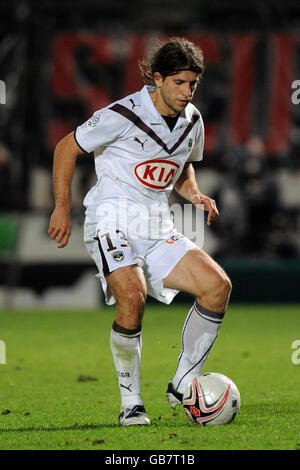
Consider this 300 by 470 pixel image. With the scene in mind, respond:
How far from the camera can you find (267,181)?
1516 centimetres

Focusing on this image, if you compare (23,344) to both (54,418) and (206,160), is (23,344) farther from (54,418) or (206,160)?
(206,160)

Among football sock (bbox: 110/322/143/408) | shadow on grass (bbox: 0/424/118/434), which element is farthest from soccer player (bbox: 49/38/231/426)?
shadow on grass (bbox: 0/424/118/434)

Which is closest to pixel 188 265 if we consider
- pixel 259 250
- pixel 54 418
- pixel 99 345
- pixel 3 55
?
pixel 54 418

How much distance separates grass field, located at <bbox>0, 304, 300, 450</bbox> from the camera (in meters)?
4.76

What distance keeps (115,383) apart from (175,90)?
2.51 meters

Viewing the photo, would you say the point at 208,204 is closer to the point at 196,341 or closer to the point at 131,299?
the point at 196,341

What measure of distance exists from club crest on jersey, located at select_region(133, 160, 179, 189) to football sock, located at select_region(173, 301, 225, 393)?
2.47 ft

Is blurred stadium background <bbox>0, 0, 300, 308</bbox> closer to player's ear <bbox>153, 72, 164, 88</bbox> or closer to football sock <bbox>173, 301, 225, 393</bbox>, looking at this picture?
football sock <bbox>173, 301, 225, 393</bbox>

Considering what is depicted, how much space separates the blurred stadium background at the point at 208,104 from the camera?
14961 mm

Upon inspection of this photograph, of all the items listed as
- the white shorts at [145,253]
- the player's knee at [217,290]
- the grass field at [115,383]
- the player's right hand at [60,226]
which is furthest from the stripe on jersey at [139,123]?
the grass field at [115,383]

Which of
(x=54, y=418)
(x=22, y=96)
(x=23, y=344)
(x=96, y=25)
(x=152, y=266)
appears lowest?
(x=23, y=344)

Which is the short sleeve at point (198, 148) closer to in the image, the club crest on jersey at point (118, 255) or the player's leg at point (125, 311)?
the player's leg at point (125, 311)

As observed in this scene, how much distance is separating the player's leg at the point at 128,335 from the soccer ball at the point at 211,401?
0.91ft

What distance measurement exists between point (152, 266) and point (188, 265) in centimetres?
22
